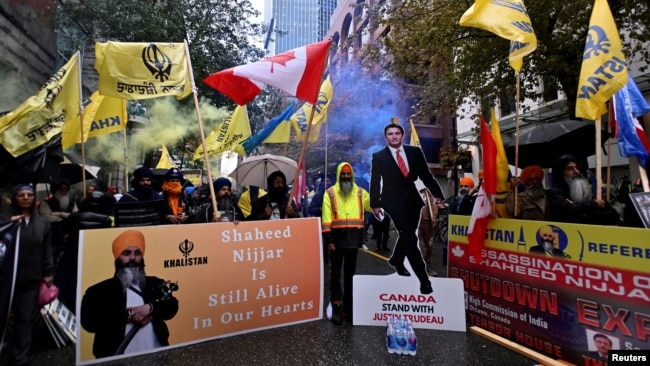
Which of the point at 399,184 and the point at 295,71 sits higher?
the point at 295,71

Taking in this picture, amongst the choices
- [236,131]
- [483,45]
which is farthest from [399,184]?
[483,45]

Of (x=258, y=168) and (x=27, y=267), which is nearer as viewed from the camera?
(x=27, y=267)

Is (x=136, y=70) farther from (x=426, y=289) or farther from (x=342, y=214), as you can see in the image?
(x=426, y=289)

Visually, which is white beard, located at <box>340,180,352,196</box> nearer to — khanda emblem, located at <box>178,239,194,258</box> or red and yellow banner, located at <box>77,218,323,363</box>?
red and yellow banner, located at <box>77,218,323,363</box>

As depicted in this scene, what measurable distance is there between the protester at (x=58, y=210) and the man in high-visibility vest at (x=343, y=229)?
3.03 m

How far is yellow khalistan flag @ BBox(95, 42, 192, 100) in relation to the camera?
402 centimetres

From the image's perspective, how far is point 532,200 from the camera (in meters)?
3.88

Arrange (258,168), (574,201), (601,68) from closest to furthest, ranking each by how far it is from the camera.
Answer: (601,68)
(574,201)
(258,168)

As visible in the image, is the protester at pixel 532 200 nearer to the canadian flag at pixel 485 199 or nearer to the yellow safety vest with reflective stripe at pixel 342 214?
the canadian flag at pixel 485 199

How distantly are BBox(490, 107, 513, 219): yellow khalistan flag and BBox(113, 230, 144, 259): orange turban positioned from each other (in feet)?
11.9

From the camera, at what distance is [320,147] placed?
71.4 feet

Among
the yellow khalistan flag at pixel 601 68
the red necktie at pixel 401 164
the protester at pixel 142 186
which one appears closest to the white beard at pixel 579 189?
the yellow khalistan flag at pixel 601 68

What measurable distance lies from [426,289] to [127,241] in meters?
2.97

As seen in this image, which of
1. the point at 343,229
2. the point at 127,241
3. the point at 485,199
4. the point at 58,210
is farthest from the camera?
the point at 58,210
